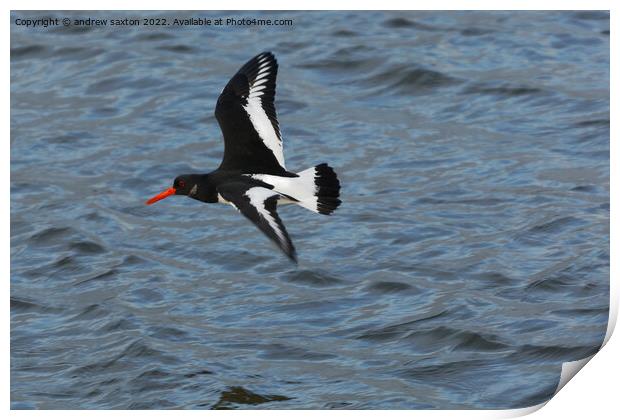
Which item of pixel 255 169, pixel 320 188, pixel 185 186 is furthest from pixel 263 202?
pixel 185 186

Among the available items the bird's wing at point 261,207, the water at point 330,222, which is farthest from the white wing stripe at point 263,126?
the water at point 330,222

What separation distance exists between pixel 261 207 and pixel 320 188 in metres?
0.57

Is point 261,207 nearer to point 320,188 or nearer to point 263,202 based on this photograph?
point 263,202

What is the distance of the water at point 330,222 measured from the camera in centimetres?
712

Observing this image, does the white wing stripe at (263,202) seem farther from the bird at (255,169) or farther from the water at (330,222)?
the water at (330,222)

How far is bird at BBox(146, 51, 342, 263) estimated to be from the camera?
6.90m

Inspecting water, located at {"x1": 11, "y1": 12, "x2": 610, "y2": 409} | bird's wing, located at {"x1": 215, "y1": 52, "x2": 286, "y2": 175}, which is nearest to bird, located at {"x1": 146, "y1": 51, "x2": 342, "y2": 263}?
bird's wing, located at {"x1": 215, "y1": 52, "x2": 286, "y2": 175}

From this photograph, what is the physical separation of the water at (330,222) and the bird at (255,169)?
0.91m

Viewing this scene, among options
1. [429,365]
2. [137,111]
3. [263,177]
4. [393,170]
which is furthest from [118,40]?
[429,365]

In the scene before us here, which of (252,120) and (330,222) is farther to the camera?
(330,222)

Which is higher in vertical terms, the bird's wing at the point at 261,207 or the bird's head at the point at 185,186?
the bird's wing at the point at 261,207

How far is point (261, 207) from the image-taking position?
6.52 metres

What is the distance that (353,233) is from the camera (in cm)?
864
